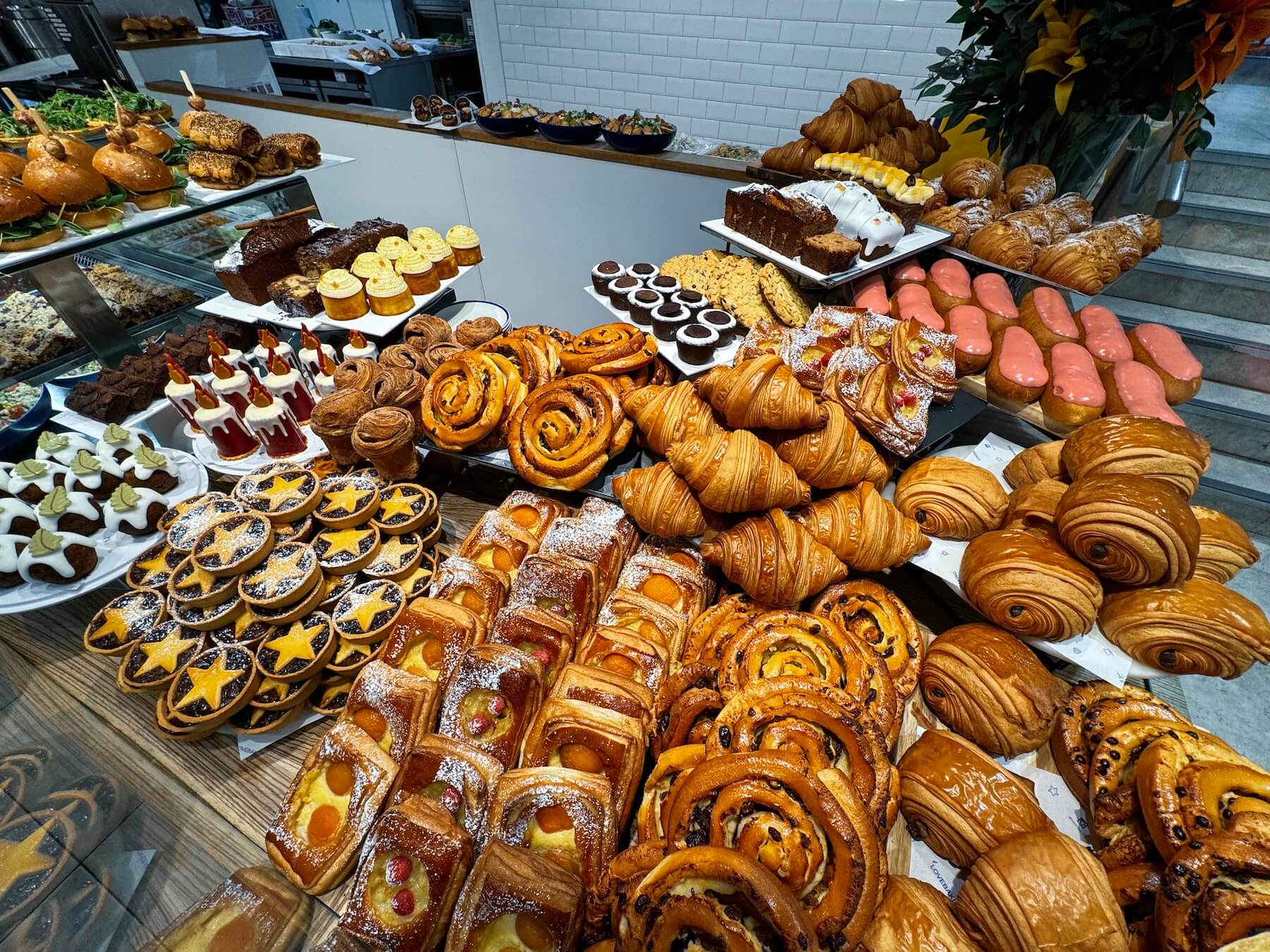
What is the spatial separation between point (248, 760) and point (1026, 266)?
456cm

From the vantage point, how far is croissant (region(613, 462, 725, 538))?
6.84 ft

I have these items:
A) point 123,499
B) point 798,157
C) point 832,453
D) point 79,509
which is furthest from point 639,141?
point 79,509

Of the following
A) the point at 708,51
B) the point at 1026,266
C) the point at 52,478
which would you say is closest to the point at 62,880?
the point at 52,478

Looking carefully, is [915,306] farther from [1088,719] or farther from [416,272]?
[416,272]

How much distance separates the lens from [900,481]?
7.37ft

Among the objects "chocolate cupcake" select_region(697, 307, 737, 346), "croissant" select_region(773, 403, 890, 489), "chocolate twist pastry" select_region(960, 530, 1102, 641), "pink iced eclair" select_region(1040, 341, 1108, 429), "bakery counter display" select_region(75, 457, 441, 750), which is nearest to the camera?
"chocolate twist pastry" select_region(960, 530, 1102, 641)

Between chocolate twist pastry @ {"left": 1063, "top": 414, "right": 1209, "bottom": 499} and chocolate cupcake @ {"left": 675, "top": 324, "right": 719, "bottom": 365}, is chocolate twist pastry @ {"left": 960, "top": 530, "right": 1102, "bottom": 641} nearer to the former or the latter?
chocolate twist pastry @ {"left": 1063, "top": 414, "right": 1209, "bottom": 499}

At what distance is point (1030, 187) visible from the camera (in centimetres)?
360

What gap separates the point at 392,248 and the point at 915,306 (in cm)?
325

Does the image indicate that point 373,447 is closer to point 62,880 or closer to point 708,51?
point 62,880

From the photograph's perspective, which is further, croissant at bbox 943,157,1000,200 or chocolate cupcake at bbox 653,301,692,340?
croissant at bbox 943,157,1000,200

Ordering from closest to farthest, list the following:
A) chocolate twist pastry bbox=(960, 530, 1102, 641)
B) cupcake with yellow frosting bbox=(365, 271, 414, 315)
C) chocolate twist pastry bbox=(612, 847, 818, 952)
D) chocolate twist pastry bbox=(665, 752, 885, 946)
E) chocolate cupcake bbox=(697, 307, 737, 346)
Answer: chocolate twist pastry bbox=(612, 847, 818, 952) → chocolate twist pastry bbox=(665, 752, 885, 946) → chocolate twist pastry bbox=(960, 530, 1102, 641) → chocolate cupcake bbox=(697, 307, 737, 346) → cupcake with yellow frosting bbox=(365, 271, 414, 315)

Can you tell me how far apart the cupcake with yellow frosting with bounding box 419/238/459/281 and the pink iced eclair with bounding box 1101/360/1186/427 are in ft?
12.5

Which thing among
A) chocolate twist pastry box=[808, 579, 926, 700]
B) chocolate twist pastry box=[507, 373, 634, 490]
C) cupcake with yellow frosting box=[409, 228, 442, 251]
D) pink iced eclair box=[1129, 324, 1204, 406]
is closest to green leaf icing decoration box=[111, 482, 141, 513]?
chocolate twist pastry box=[507, 373, 634, 490]
